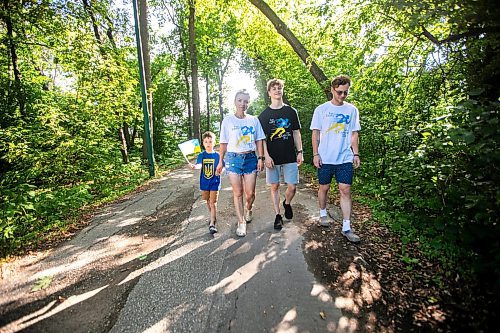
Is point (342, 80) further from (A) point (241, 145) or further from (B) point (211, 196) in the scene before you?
(B) point (211, 196)

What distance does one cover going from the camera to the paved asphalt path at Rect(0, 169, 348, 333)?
2229mm

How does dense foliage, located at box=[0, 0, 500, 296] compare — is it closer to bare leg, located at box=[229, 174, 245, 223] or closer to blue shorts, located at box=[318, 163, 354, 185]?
blue shorts, located at box=[318, 163, 354, 185]

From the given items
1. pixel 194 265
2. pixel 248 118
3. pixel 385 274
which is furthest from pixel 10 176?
pixel 385 274

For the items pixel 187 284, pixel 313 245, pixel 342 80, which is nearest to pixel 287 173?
pixel 313 245

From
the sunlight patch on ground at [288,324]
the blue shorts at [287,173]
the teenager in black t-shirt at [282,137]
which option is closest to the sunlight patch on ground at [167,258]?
the blue shorts at [287,173]

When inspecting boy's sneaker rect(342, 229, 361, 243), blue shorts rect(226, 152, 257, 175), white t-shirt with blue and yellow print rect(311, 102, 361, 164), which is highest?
white t-shirt with blue and yellow print rect(311, 102, 361, 164)

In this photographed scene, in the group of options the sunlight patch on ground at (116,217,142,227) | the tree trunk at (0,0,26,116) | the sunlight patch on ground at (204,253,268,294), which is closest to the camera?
the sunlight patch on ground at (204,253,268,294)

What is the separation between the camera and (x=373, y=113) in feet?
19.0

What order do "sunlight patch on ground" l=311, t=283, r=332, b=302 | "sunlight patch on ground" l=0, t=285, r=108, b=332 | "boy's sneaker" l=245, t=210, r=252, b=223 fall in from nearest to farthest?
"sunlight patch on ground" l=0, t=285, r=108, b=332, "sunlight patch on ground" l=311, t=283, r=332, b=302, "boy's sneaker" l=245, t=210, r=252, b=223

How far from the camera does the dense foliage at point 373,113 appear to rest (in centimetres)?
230

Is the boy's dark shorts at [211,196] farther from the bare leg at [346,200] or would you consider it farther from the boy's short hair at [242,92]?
the bare leg at [346,200]

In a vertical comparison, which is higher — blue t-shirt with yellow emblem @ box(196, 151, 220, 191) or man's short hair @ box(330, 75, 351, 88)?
man's short hair @ box(330, 75, 351, 88)

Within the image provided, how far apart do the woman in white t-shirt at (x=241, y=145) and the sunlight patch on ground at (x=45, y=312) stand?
6.59 ft

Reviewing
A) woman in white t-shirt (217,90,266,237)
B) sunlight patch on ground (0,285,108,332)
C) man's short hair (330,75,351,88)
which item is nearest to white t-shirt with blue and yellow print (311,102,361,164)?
man's short hair (330,75,351,88)
